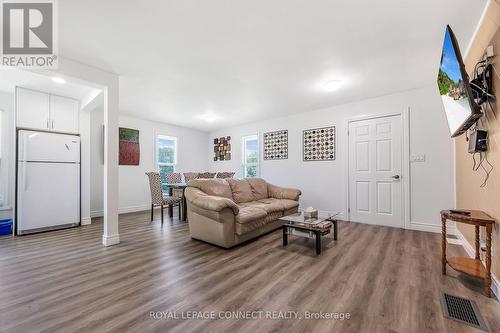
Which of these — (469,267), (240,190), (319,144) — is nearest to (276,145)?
(319,144)

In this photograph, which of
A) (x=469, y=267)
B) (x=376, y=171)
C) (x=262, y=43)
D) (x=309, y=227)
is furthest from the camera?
(x=376, y=171)

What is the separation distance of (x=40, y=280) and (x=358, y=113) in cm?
525

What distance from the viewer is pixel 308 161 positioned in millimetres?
5055

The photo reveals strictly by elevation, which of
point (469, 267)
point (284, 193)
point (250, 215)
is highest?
point (284, 193)

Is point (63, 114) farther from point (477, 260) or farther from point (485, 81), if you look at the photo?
point (477, 260)

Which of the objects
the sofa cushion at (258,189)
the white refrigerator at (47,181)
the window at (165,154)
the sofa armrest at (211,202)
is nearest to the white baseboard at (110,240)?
the sofa armrest at (211,202)

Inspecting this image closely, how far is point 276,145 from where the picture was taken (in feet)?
18.5

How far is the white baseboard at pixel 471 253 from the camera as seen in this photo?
1722 millimetres

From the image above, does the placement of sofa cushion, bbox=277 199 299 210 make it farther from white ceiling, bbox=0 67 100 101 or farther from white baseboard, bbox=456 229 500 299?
white ceiling, bbox=0 67 100 101

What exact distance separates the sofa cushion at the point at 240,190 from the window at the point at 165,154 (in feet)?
9.26

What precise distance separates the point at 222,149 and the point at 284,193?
312 centimetres

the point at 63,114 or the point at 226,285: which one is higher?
the point at 63,114

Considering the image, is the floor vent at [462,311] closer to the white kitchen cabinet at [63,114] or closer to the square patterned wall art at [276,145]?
the square patterned wall art at [276,145]

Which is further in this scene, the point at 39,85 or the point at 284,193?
the point at 284,193
